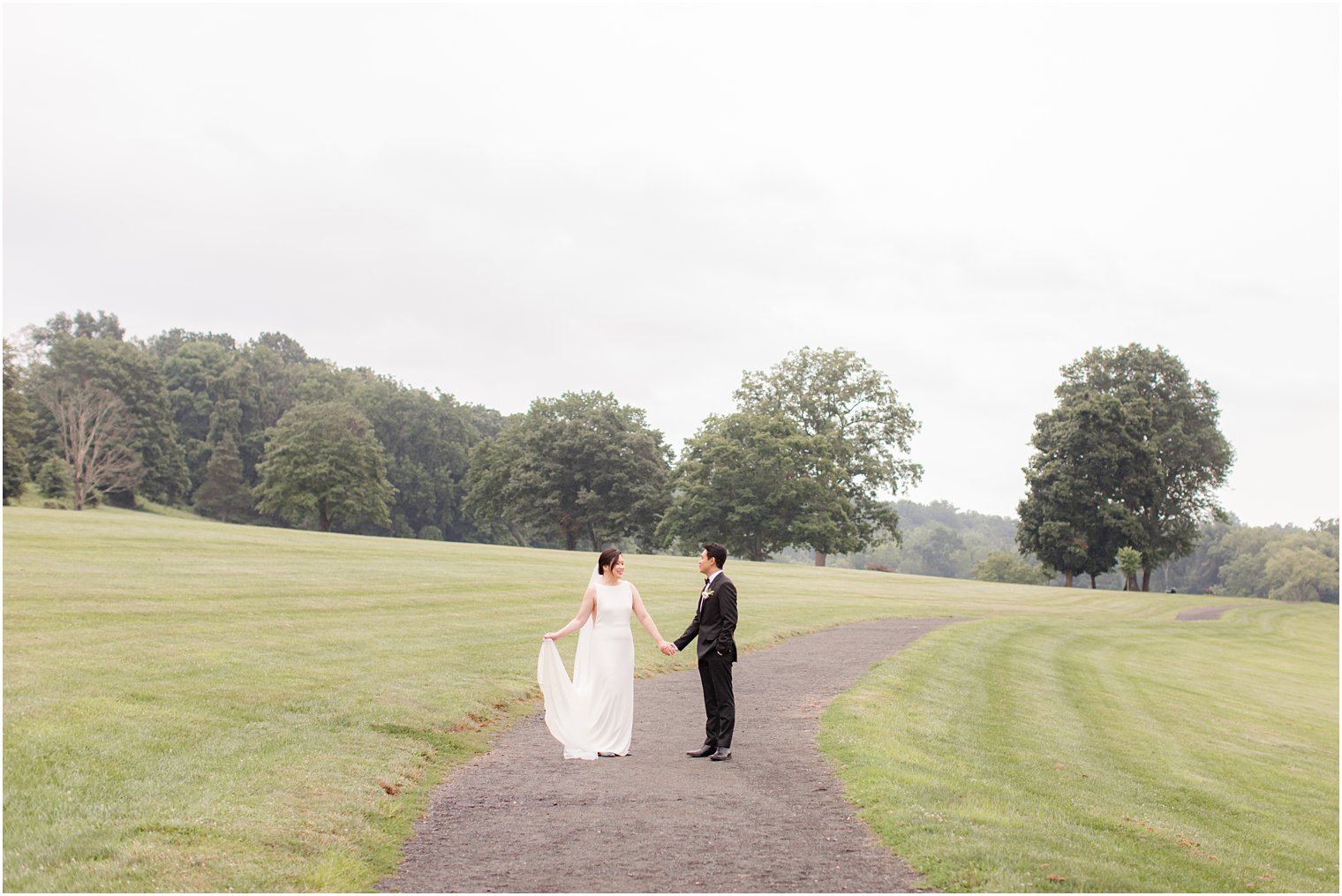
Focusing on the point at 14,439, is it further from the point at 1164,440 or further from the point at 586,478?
the point at 1164,440

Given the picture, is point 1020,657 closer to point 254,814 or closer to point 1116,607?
point 254,814

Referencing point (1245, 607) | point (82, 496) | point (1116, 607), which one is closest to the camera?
point (1116, 607)

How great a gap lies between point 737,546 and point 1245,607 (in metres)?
36.3

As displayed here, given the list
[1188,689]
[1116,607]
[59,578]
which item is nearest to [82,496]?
[59,578]

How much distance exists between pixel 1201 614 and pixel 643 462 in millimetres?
49005

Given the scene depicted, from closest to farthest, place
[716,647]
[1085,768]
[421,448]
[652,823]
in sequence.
→ [652,823] → [716,647] → [1085,768] → [421,448]

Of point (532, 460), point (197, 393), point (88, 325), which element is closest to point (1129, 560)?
point (532, 460)

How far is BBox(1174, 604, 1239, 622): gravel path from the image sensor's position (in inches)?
1955

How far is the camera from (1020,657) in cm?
2745

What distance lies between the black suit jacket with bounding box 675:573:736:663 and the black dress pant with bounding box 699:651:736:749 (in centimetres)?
9

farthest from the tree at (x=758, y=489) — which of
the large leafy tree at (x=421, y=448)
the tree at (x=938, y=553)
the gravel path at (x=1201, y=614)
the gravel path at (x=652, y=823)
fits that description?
the tree at (x=938, y=553)

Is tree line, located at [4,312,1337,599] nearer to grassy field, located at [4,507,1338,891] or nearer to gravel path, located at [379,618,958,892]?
grassy field, located at [4,507,1338,891]

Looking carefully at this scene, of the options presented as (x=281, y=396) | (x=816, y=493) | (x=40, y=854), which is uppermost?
(x=281, y=396)

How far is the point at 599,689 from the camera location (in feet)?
40.1
